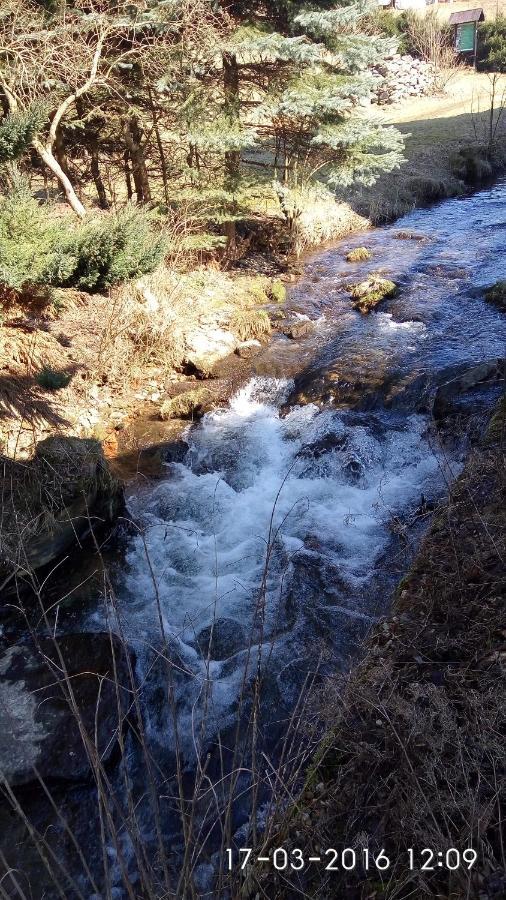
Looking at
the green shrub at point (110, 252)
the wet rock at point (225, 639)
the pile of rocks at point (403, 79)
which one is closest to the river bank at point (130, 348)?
the green shrub at point (110, 252)

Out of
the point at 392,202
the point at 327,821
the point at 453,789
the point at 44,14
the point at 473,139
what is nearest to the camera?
the point at 453,789

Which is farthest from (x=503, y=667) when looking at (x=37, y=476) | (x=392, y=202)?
(x=392, y=202)

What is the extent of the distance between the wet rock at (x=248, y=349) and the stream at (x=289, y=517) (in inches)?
8.4

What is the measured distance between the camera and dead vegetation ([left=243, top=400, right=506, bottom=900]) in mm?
2338

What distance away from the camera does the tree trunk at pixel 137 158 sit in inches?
462

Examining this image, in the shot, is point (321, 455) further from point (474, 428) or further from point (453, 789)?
point (453, 789)

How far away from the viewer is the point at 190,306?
10047mm

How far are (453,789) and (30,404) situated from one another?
6.27 m

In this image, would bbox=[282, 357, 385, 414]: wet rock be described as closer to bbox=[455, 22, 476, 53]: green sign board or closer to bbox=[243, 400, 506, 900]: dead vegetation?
bbox=[243, 400, 506, 900]: dead vegetation

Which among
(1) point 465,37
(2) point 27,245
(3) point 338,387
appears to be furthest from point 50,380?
(1) point 465,37

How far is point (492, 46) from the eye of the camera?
31844 millimetres

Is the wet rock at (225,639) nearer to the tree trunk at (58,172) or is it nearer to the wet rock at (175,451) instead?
the wet rock at (175,451)

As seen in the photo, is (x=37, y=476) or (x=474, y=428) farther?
(x=474, y=428)

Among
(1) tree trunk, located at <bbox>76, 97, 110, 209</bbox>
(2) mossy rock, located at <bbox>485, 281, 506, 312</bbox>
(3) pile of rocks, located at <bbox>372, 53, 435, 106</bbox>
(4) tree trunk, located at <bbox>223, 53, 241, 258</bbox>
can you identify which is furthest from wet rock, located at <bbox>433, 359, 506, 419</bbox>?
(3) pile of rocks, located at <bbox>372, 53, 435, 106</bbox>
